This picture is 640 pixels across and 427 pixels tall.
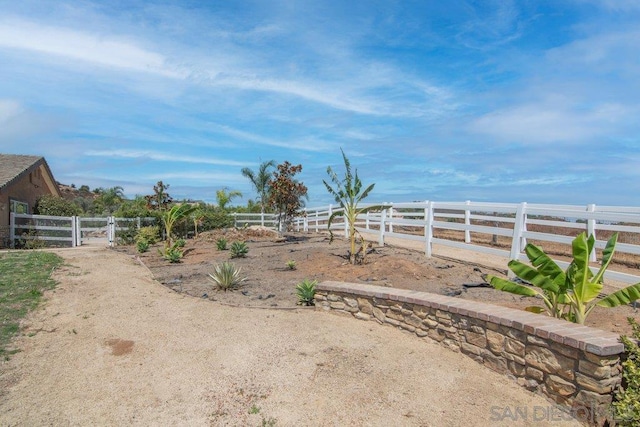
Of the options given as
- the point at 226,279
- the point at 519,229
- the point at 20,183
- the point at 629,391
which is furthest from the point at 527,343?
the point at 20,183

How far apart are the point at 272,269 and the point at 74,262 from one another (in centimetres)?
640

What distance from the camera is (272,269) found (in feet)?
37.6

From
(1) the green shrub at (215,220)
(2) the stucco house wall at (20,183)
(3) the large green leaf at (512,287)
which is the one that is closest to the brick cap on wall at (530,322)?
(3) the large green leaf at (512,287)

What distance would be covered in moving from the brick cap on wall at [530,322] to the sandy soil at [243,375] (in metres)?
0.56

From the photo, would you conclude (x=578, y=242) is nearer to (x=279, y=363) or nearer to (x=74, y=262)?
(x=279, y=363)

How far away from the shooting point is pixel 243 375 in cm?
510

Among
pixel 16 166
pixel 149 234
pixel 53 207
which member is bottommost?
pixel 149 234

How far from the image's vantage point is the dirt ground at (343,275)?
7055 millimetres

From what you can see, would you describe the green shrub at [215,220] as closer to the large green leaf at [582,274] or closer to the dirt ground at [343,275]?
the dirt ground at [343,275]

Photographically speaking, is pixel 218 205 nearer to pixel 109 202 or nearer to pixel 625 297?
pixel 109 202

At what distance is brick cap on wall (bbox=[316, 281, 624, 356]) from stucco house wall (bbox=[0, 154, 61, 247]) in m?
19.6

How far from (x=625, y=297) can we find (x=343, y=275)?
19.1 ft

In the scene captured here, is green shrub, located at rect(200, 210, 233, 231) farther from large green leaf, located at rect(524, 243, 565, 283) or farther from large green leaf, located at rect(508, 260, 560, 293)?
large green leaf, located at rect(524, 243, 565, 283)

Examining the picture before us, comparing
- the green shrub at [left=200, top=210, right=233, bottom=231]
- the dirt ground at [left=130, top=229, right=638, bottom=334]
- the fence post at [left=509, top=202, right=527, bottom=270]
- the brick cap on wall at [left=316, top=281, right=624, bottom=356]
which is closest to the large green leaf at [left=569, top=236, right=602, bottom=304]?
the brick cap on wall at [left=316, top=281, right=624, bottom=356]
